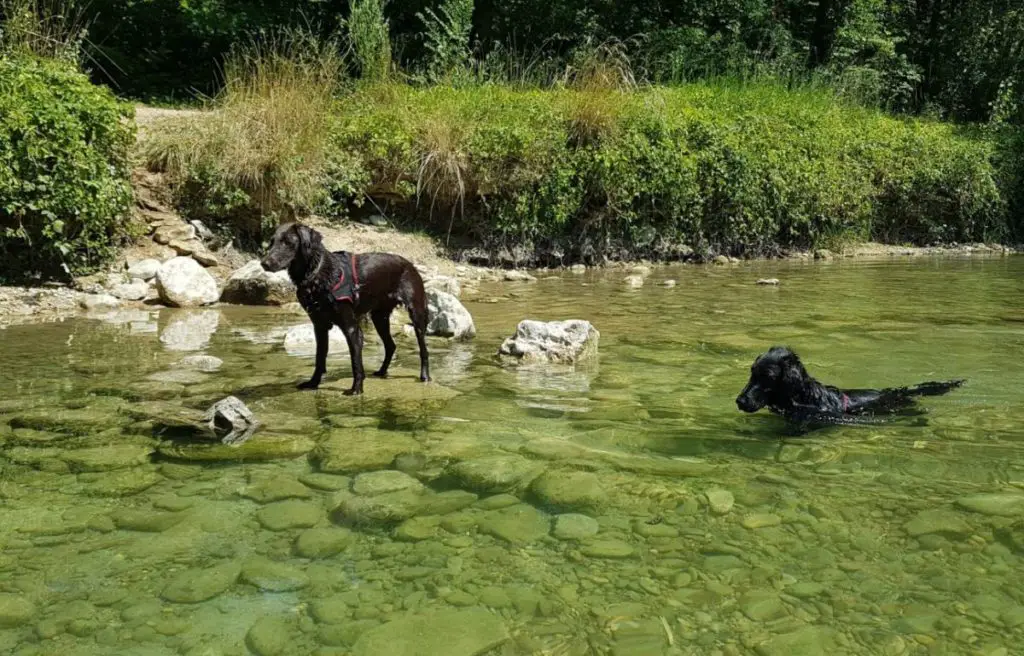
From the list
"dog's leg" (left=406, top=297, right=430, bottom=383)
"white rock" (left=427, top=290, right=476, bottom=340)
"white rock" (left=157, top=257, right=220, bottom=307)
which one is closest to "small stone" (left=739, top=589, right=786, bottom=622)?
"dog's leg" (left=406, top=297, right=430, bottom=383)

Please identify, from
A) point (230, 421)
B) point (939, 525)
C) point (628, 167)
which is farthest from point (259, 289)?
point (939, 525)

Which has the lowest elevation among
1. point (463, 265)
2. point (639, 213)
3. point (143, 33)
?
point (463, 265)

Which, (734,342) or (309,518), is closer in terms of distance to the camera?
(309,518)

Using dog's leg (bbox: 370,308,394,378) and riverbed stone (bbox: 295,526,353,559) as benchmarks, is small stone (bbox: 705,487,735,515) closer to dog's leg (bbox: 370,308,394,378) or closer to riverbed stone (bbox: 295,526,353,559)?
riverbed stone (bbox: 295,526,353,559)

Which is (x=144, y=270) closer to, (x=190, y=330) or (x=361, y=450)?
(x=190, y=330)

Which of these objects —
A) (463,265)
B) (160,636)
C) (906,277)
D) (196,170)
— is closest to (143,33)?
(196,170)

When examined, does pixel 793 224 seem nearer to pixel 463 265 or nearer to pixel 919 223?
pixel 919 223

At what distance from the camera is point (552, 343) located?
7125 mm

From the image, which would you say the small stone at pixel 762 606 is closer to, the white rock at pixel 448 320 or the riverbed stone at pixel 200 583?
the riverbed stone at pixel 200 583

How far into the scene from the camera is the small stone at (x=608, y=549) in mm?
3273

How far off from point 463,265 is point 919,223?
12.6 m

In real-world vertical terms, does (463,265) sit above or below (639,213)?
below

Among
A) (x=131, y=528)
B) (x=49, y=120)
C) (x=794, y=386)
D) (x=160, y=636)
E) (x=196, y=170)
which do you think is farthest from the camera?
(x=196, y=170)

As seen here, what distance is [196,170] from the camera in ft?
38.8
